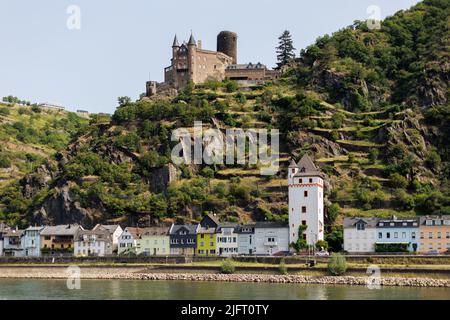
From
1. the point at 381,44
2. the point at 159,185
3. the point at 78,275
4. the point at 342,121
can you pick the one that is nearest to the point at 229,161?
the point at 159,185

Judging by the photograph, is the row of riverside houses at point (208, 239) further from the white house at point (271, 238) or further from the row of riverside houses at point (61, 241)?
the row of riverside houses at point (61, 241)

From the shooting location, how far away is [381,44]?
13800 centimetres

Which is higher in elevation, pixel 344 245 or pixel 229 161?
pixel 229 161

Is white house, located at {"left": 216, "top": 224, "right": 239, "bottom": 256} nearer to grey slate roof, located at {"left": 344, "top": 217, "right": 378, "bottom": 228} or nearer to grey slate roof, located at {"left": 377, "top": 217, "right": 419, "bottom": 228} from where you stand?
grey slate roof, located at {"left": 344, "top": 217, "right": 378, "bottom": 228}

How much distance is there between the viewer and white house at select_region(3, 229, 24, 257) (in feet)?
329

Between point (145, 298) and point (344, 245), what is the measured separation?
32.1 metres

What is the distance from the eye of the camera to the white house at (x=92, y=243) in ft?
316

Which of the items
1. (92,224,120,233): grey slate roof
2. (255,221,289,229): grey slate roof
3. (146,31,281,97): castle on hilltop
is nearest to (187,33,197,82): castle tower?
(146,31,281,97): castle on hilltop

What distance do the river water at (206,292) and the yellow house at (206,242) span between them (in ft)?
57.7

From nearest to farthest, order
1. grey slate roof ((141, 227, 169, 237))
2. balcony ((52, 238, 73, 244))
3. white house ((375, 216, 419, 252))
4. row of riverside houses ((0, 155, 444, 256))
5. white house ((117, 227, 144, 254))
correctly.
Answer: white house ((375, 216, 419, 252)), row of riverside houses ((0, 155, 444, 256)), grey slate roof ((141, 227, 169, 237)), white house ((117, 227, 144, 254)), balcony ((52, 238, 73, 244))

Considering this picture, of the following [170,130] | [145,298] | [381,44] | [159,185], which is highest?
[381,44]

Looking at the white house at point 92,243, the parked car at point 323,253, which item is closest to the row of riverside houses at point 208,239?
the white house at point 92,243

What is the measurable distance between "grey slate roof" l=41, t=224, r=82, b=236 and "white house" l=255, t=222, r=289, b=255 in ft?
78.4
